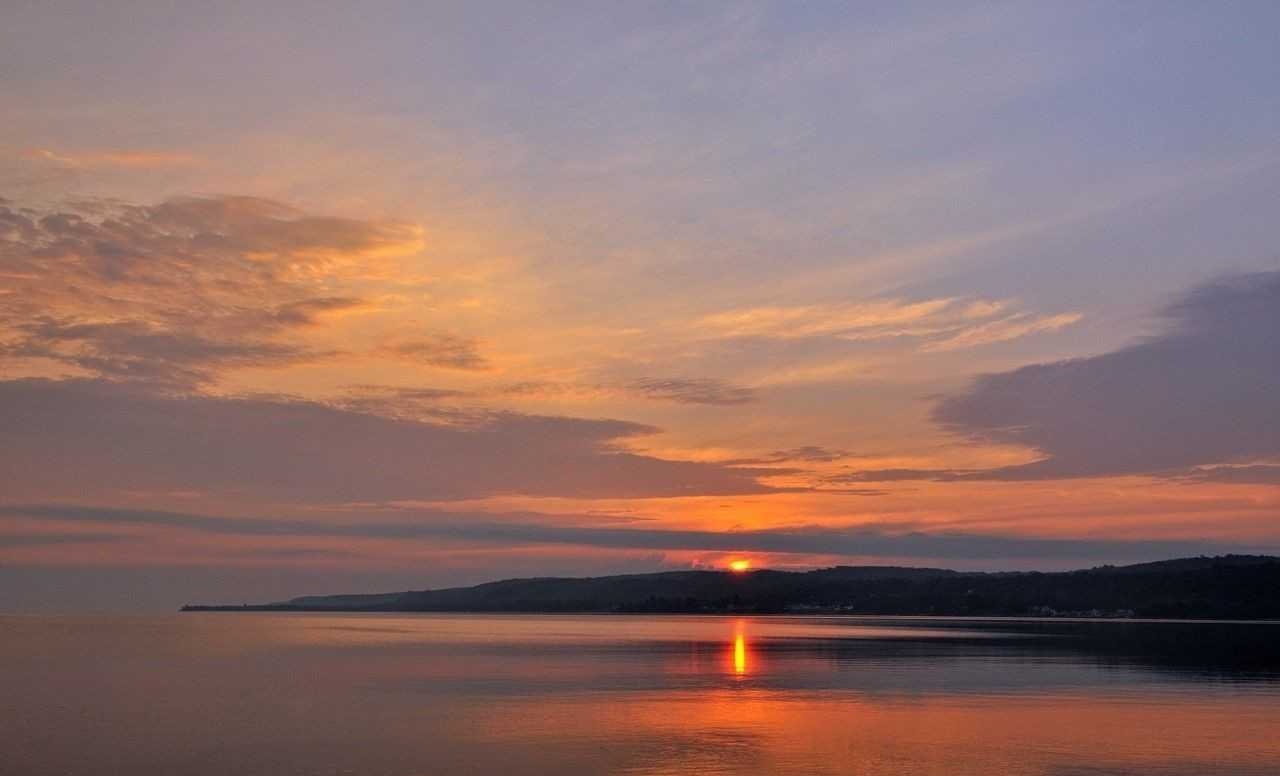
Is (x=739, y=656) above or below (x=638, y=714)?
above

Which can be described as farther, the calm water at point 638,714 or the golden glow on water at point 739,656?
the golden glow on water at point 739,656

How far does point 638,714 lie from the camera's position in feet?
123

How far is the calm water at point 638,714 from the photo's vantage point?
27.6m

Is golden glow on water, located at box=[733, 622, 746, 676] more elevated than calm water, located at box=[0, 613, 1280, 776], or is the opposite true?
golden glow on water, located at box=[733, 622, 746, 676]

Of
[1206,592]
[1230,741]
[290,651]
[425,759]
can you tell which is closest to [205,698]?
[425,759]

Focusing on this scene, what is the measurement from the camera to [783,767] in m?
26.9

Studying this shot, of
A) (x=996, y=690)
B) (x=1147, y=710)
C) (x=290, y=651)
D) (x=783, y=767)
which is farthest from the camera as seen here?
(x=290, y=651)

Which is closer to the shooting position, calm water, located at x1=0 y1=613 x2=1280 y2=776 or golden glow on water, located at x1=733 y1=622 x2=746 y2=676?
calm water, located at x1=0 y1=613 x2=1280 y2=776

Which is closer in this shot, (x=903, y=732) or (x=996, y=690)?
(x=903, y=732)

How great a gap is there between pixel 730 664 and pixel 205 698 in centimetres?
3045

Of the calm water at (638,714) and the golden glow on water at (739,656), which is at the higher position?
the golden glow on water at (739,656)

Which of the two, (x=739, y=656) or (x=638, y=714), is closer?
(x=638, y=714)

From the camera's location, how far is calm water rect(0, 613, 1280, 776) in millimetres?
27578

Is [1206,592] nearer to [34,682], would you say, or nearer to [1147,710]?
[1147,710]
